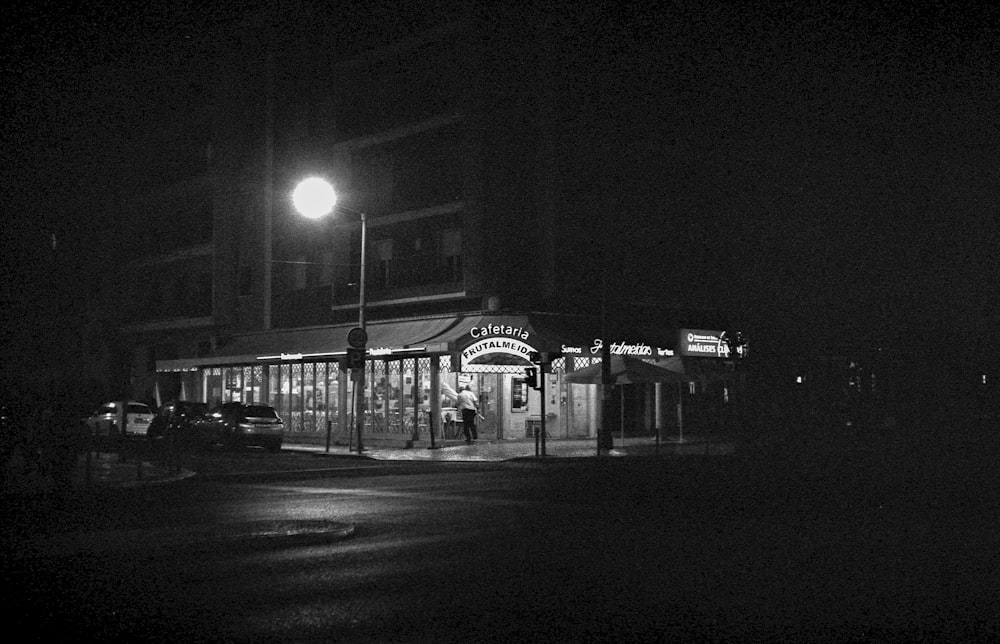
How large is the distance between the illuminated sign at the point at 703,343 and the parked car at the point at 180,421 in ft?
55.1

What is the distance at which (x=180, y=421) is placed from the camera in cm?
3597

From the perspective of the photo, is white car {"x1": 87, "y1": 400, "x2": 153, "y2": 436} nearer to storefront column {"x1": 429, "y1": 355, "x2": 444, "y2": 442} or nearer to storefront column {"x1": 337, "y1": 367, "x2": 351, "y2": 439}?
storefront column {"x1": 337, "y1": 367, "x2": 351, "y2": 439}

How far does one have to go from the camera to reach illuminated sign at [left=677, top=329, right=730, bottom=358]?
129 ft

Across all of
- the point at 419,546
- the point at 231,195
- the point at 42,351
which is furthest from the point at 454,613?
the point at 42,351

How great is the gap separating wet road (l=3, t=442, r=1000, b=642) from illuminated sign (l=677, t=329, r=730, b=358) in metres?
21.1

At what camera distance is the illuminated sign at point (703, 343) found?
39219mm

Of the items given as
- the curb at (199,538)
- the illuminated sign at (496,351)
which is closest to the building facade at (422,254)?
the illuminated sign at (496,351)

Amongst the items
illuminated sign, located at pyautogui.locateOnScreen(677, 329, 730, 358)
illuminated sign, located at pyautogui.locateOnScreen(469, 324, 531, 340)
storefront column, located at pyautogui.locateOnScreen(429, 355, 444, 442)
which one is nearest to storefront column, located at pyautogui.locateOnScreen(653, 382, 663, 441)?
illuminated sign, located at pyautogui.locateOnScreen(677, 329, 730, 358)

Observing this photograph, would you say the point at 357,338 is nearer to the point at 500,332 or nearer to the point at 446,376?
the point at 500,332

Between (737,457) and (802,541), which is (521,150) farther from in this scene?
(802,541)

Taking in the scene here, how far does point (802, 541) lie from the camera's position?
1169 cm

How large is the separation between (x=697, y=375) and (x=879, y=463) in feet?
32.1

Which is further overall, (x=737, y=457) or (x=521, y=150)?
(x=521, y=150)

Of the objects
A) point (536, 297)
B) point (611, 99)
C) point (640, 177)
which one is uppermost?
point (611, 99)
